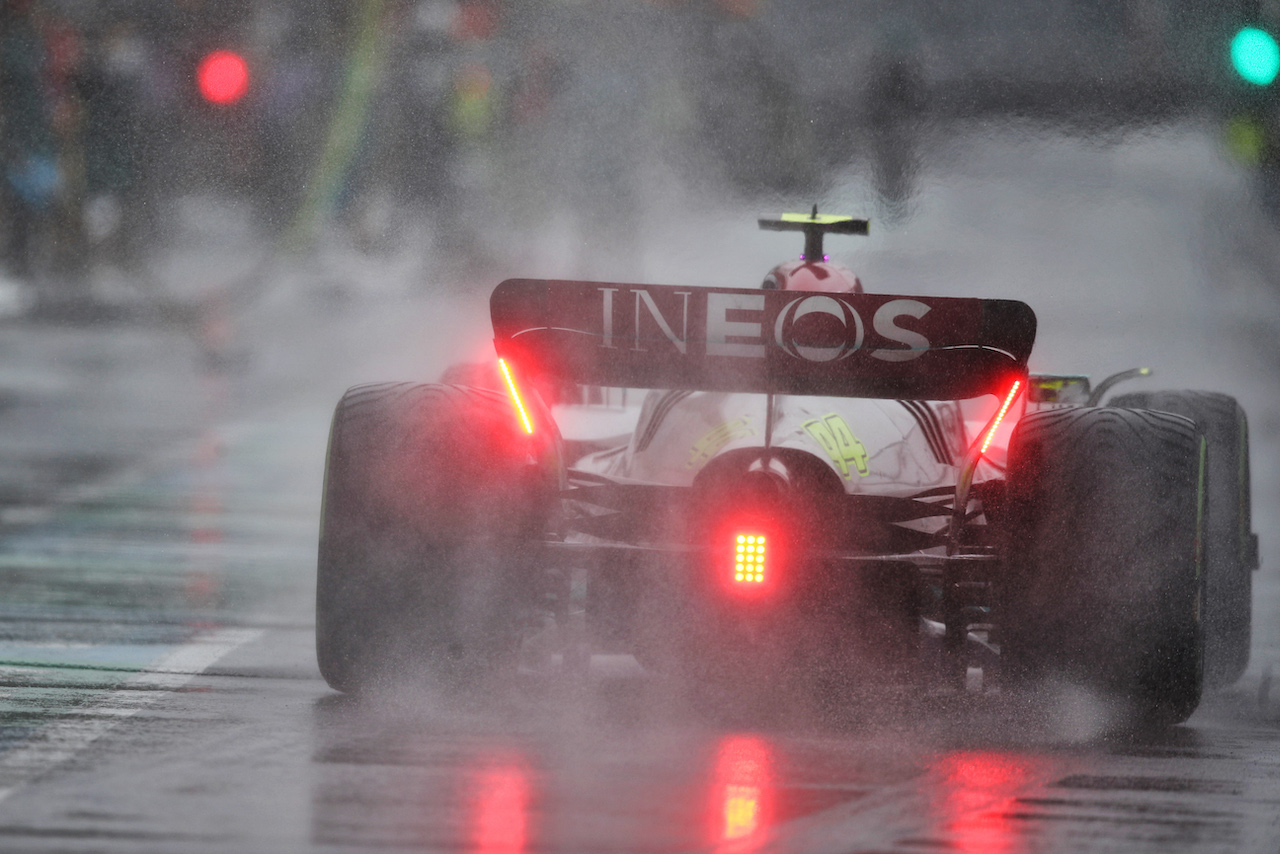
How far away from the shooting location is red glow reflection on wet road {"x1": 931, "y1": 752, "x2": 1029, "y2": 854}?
4102 mm

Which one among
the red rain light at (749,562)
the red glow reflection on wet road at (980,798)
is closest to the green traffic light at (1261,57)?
the red rain light at (749,562)

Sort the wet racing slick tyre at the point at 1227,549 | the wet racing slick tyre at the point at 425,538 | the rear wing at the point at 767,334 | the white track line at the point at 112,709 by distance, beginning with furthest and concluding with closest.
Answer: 1. the wet racing slick tyre at the point at 1227,549
2. the wet racing slick tyre at the point at 425,538
3. the rear wing at the point at 767,334
4. the white track line at the point at 112,709

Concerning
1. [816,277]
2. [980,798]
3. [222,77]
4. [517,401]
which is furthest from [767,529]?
[222,77]

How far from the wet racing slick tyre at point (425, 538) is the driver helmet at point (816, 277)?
1.84 m

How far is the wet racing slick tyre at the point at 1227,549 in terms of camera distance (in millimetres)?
6703

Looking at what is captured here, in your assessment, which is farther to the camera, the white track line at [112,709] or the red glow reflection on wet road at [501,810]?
the white track line at [112,709]

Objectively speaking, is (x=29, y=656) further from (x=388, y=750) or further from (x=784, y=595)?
(x=784, y=595)

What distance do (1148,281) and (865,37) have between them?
9.35ft

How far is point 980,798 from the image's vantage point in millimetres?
4535

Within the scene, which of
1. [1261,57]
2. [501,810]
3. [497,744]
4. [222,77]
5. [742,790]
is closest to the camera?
[501,810]

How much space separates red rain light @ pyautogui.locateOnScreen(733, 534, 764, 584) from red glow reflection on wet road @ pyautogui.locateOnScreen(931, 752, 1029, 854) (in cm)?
71

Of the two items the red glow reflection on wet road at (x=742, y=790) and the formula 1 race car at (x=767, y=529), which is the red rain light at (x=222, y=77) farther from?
the red glow reflection on wet road at (x=742, y=790)

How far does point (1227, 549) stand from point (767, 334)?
2.38 metres

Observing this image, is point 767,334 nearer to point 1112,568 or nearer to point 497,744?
point 1112,568
